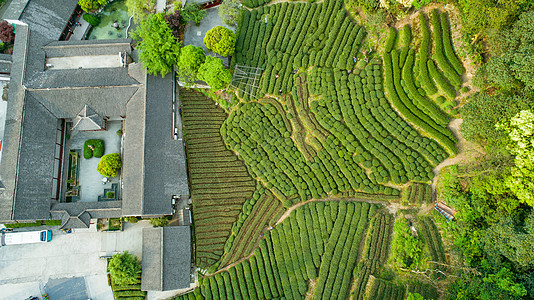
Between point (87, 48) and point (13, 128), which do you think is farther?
point (87, 48)

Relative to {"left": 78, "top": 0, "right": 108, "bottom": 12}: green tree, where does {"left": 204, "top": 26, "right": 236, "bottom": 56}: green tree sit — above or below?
below

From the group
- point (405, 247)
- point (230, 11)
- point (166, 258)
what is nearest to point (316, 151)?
point (405, 247)

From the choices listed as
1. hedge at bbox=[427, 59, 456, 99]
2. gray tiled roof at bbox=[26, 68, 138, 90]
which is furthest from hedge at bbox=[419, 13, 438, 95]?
gray tiled roof at bbox=[26, 68, 138, 90]

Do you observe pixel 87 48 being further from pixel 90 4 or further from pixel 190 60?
pixel 190 60

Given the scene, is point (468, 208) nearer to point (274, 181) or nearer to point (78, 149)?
point (274, 181)

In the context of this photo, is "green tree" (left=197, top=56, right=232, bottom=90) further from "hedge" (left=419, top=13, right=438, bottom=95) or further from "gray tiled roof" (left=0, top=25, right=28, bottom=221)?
"hedge" (left=419, top=13, right=438, bottom=95)

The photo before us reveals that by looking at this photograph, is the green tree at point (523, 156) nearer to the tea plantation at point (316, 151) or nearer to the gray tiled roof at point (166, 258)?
the tea plantation at point (316, 151)
